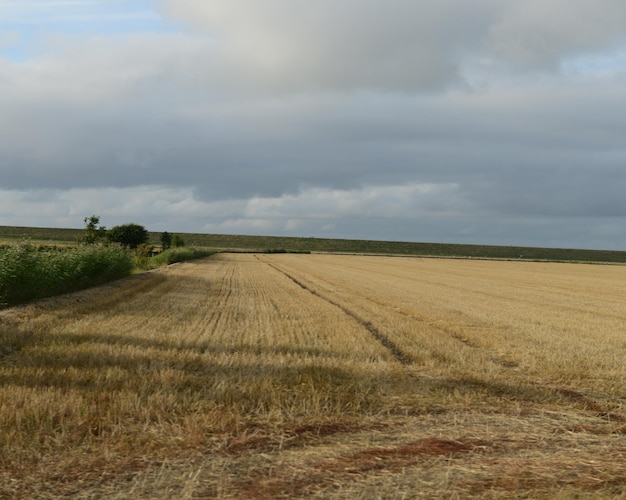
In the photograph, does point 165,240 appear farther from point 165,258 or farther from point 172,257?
point 165,258

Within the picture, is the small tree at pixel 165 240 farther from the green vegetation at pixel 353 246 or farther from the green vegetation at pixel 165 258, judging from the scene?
the green vegetation at pixel 353 246

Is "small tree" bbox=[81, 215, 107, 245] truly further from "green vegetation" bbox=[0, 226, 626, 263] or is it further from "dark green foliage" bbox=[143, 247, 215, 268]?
"green vegetation" bbox=[0, 226, 626, 263]

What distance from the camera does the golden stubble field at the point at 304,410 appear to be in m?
5.48

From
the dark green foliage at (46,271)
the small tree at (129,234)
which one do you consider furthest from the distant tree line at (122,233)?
the dark green foliage at (46,271)

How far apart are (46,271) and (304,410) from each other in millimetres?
15125

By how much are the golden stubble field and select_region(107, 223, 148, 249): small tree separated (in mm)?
62426

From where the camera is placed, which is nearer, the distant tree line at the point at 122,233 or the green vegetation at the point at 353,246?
the distant tree line at the point at 122,233

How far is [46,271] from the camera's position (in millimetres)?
20156

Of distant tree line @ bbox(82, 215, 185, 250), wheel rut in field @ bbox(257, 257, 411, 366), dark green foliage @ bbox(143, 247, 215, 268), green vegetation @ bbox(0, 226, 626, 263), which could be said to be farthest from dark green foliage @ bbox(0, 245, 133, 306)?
green vegetation @ bbox(0, 226, 626, 263)

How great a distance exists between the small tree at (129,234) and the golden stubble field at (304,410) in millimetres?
62426

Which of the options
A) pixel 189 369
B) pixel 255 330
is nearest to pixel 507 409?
pixel 189 369

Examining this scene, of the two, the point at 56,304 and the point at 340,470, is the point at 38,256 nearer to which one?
the point at 56,304

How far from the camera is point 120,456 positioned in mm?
5992

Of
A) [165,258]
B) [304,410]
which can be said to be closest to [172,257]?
[165,258]
